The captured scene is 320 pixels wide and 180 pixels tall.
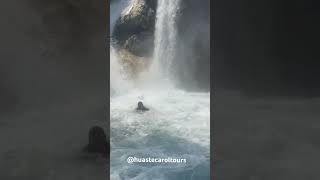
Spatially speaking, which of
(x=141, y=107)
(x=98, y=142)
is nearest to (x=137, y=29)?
(x=141, y=107)

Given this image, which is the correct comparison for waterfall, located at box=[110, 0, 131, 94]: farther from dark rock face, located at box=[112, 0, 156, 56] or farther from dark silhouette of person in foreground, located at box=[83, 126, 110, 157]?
dark silhouette of person in foreground, located at box=[83, 126, 110, 157]

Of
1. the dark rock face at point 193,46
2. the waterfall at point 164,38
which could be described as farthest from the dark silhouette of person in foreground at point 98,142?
the dark rock face at point 193,46

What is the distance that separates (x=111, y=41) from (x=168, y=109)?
24.7 inches

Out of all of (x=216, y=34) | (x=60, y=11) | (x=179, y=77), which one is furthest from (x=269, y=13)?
(x=60, y=11)

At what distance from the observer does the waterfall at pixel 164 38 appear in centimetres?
324

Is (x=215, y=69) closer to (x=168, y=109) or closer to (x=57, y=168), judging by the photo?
(x=168, y=109)

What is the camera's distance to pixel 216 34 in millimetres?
3211

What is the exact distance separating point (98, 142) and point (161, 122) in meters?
0.47

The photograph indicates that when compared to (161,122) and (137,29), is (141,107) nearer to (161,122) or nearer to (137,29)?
(161,122)

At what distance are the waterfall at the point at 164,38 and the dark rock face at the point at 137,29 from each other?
48mm

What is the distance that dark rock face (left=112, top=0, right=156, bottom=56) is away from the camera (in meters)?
3.26

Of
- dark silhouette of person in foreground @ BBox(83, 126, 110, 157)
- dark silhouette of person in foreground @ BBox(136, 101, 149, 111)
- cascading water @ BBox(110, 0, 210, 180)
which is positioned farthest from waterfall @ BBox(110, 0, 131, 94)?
dark silhouette of person in foreground @ BBox(83, 126, 110, 157)

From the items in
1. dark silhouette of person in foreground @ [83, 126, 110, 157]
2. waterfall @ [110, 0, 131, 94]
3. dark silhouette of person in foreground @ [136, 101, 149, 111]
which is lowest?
dark silhouette of person in foreground @ [83, 126, 110, 157]

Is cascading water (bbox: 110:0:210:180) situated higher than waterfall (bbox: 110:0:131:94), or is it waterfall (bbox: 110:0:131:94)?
waterfall (bbox: 110:0:131:94)
